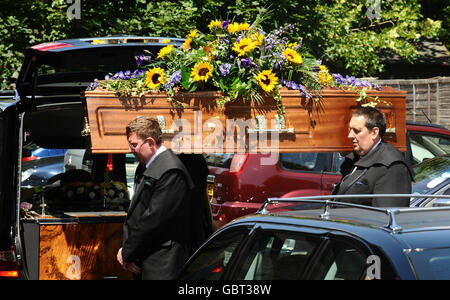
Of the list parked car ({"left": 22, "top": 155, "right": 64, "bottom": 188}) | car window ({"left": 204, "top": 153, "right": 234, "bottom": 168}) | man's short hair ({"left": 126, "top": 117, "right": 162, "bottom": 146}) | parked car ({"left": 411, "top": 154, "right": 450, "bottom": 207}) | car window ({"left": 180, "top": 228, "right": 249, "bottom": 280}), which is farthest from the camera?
parked car ({"left": 22, "top": 155, "right": 64, "bottom": 188})

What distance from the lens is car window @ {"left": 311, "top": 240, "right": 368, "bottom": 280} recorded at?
318cm

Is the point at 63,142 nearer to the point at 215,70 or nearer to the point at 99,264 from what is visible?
the point at 99,264

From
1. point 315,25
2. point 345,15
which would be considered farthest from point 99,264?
point 345,15

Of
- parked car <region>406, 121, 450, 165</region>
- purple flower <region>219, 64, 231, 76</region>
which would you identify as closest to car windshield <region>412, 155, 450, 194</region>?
purple flower <region>219, 64, 231, 76</region>

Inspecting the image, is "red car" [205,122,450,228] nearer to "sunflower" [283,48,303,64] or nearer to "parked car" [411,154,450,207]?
"parked car" [411,154,450,207]

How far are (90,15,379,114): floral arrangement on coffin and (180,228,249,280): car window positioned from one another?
5.74ft

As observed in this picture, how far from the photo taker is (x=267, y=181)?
8891 mm

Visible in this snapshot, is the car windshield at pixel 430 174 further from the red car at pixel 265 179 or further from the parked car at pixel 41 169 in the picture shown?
the parked car at pixel 41 169

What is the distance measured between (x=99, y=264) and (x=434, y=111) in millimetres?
13408

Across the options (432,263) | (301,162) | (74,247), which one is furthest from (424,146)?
(432,263)

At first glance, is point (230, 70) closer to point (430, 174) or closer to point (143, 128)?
point (143, 128)

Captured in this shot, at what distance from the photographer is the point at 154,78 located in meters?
5.77

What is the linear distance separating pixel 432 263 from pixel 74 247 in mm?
3725

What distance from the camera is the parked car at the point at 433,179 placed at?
20.5ft
